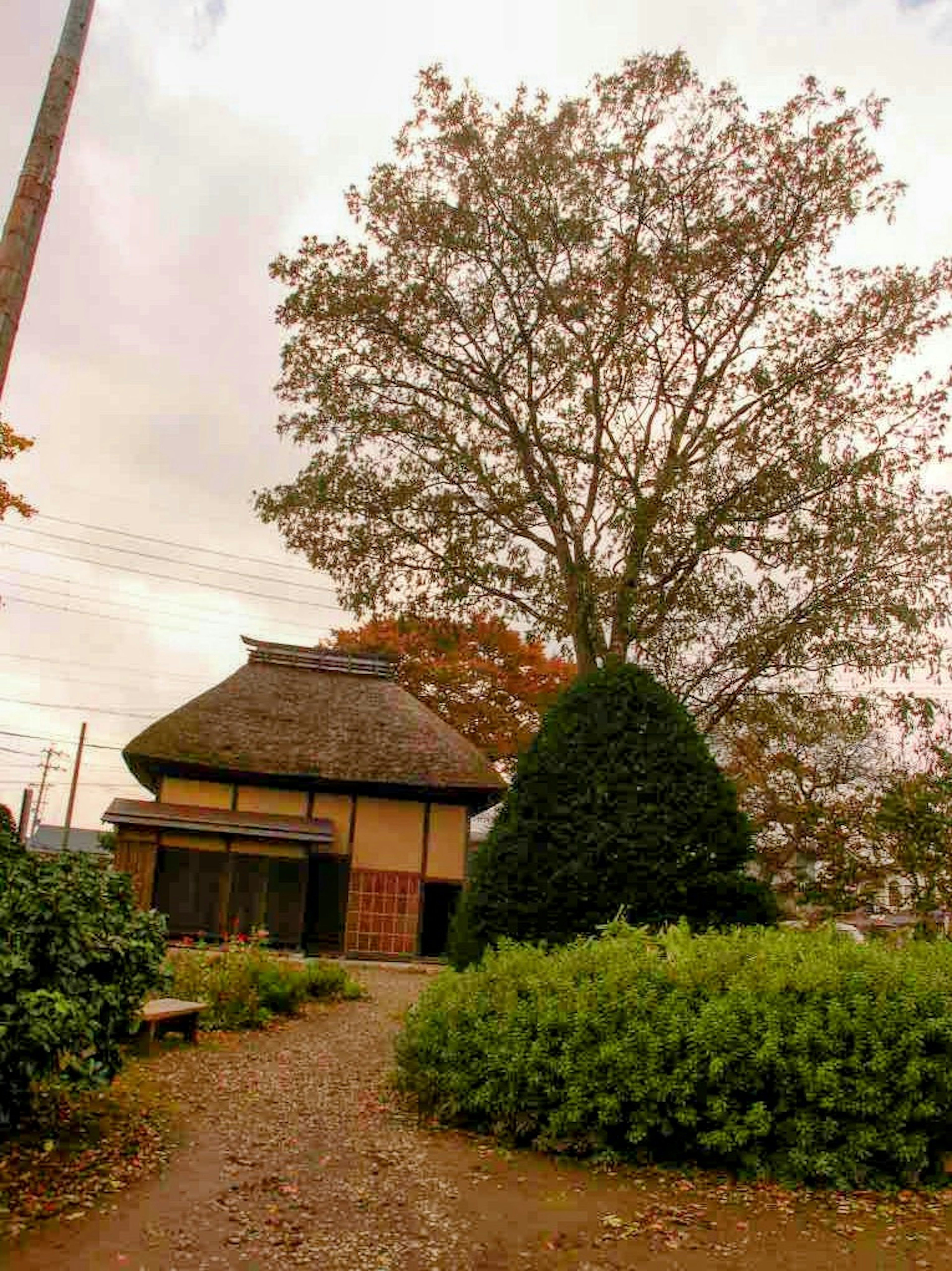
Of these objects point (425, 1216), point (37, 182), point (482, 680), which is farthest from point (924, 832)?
point (482, 680)

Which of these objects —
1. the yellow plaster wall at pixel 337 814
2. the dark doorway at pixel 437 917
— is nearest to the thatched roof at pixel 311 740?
the yellow plaster wall at pixel 337 814

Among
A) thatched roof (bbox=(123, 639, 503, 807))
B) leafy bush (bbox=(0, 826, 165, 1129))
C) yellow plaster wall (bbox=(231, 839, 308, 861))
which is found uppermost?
thatched roof (bbox=(123, 639, 503, 807))

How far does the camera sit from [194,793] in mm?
22547

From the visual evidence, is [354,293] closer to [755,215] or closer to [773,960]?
[755,215]

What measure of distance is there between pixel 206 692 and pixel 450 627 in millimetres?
11977

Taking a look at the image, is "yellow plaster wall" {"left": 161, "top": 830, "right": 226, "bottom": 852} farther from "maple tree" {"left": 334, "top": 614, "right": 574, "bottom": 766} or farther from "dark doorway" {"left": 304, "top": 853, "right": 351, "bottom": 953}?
"maple tree" {"left": 334, "top": 614, "right": 574, "bottom": 766}

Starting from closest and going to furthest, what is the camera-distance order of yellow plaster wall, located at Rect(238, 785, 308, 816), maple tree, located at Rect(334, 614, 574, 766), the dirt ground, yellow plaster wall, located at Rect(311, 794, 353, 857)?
the dirt ground
yellow plaster wall, located at Rect(238, 785, 308, 816)
yellow plaster wall, located at Rect(311, 794, 353, 857)
maple tree, located at Rect(334, 614, 574, 766)

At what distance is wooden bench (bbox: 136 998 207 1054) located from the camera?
350 inches

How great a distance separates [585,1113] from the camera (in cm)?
622

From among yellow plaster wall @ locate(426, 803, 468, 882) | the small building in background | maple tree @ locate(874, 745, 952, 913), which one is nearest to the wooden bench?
maple tree @ locate(874, 745, 952, 913)

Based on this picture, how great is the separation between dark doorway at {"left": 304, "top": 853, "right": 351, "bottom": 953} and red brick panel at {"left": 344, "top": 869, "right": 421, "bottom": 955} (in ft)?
0.59

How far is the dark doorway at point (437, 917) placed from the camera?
933 inches

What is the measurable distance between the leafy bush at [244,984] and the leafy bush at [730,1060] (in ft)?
15.2

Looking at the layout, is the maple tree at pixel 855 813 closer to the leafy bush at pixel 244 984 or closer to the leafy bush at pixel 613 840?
the leafy bush at pixel 613 840
